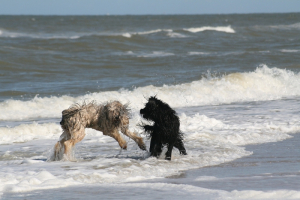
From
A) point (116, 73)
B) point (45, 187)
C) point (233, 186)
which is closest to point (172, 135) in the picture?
point (233, 186)

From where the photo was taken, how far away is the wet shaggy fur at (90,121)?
6516 millimetres

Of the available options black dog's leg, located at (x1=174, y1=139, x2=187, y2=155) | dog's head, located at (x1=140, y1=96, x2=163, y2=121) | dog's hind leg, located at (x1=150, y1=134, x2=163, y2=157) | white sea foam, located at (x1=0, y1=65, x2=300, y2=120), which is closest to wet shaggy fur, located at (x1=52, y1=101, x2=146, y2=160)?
dog's head, located at (x1=140, y1=96, x2=163, y2=121)

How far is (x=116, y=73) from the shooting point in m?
20.1

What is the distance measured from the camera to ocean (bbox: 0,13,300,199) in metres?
5.43

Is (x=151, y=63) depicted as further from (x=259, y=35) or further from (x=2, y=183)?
(x=259, y=35)

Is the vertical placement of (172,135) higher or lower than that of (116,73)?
lower

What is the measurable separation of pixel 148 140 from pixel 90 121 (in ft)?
7.03

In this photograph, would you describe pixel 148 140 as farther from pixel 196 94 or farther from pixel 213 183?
pixel 196 94

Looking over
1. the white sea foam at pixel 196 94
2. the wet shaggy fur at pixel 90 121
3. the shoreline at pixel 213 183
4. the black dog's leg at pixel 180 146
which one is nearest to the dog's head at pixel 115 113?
the wet shaggy fur at pixel 90 121

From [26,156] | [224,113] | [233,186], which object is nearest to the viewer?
[233,186]

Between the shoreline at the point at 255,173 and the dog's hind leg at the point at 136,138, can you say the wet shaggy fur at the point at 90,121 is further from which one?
the shoreline at the point at 255,173

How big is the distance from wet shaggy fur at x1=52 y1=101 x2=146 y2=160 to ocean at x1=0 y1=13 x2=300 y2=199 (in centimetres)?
35

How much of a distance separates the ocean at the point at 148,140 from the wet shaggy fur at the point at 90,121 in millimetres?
347

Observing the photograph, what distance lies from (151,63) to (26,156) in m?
16.2
